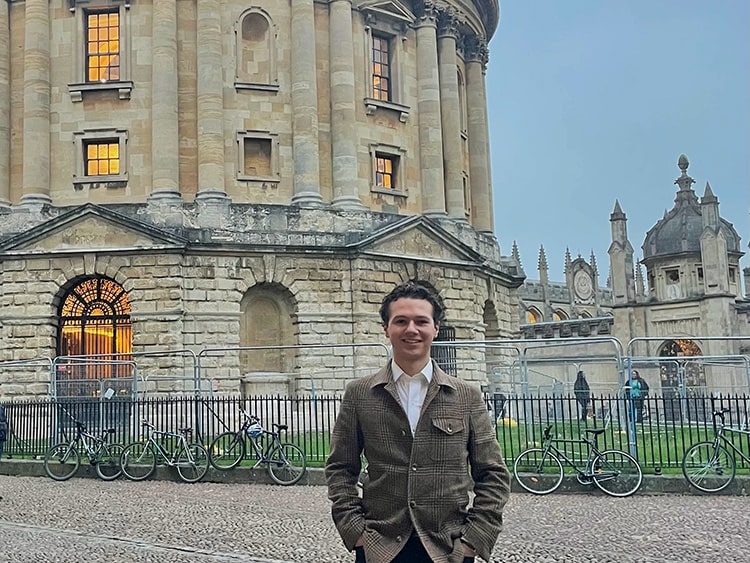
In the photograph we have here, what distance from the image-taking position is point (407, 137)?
1387 inches

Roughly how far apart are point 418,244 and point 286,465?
16.5m

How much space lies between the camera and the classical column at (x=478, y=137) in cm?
3991

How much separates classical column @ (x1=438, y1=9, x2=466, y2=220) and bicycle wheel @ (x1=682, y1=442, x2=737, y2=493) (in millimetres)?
22278

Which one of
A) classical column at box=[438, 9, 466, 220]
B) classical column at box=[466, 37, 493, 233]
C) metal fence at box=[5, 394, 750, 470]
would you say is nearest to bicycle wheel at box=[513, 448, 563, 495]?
metal fence at box=[5, 394, 750, 470]

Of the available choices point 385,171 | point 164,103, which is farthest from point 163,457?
point 385,171

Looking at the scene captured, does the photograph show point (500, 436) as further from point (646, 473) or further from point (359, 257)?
point (359, 257)

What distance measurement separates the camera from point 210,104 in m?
31.1

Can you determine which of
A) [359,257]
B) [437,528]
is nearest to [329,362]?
[359,257]

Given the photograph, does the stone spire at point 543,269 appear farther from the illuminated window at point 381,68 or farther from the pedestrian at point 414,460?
the pedestrian at point 414,460

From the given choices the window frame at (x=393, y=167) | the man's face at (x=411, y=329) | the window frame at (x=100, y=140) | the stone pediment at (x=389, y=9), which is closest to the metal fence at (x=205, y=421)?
the window frame at (x=100, y=140)

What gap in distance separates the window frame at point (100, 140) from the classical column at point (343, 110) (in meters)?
7.42

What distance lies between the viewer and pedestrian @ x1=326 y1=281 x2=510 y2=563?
4.41m

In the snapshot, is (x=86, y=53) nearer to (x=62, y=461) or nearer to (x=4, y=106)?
(x=4, y=106)

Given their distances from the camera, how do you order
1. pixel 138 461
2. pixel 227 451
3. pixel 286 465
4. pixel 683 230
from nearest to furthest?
pixel 286 465 < pixel 227 451 < pixel 138 461 < pixel 683 230
